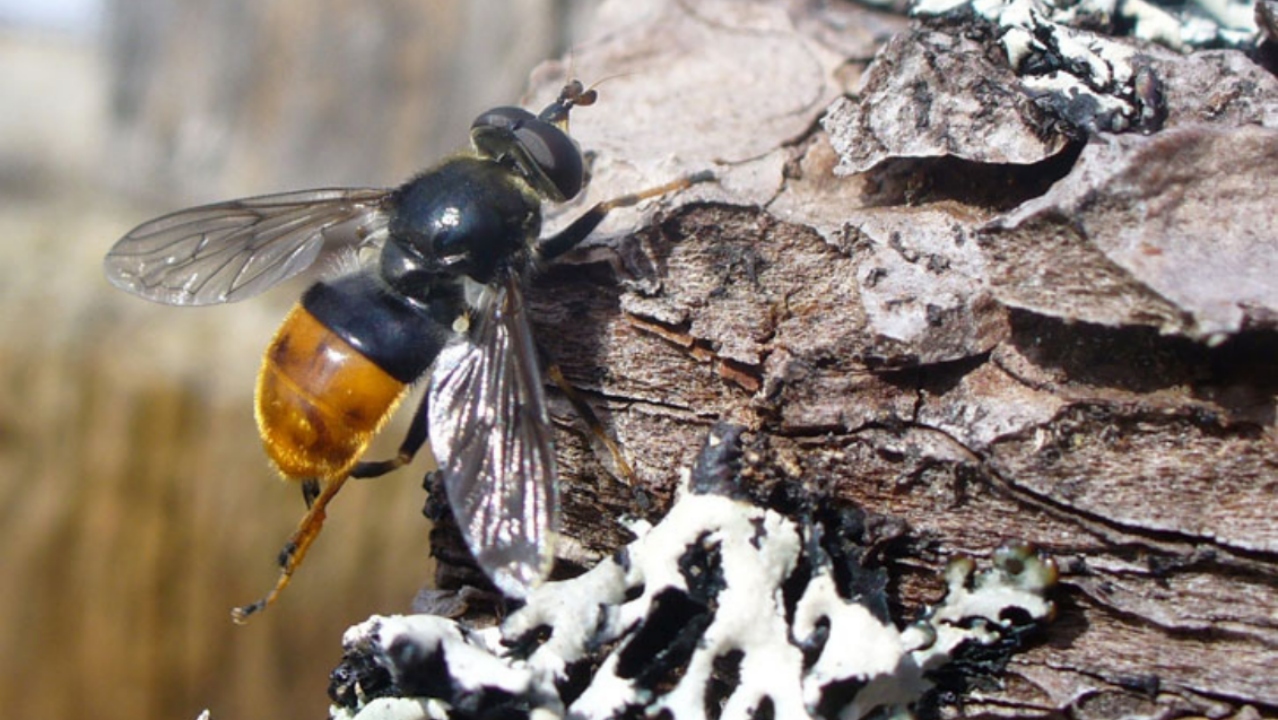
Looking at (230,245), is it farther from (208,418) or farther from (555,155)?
(208,418)

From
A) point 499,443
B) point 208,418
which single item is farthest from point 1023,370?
point 208,418

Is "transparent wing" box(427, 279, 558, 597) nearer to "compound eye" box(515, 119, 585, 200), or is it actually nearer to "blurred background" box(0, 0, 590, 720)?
"compound eye" box(515, 119, 585, 200)

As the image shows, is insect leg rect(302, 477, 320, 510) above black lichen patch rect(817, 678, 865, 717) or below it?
above

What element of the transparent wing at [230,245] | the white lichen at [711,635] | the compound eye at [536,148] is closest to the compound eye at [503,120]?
the compound eye at [536,148]

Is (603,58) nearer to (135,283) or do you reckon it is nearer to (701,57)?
(701,57)

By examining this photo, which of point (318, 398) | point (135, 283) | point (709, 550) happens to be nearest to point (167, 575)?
point (135, 283)

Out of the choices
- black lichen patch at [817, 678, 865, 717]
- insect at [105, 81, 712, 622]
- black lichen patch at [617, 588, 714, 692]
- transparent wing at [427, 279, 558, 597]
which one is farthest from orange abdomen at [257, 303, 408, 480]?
black lichen patch at [817, 678, 865, 717]
